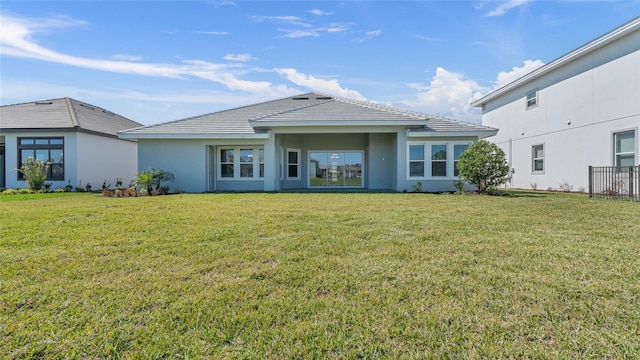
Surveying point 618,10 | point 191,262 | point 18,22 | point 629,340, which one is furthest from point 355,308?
point 618,10

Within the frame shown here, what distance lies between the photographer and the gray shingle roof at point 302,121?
1451 centimetres

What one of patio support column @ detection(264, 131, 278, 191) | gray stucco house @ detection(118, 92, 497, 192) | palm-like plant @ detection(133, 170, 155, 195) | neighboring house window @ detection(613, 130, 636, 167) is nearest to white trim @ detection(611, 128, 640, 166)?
neighboring house window @ detection(613, 130, 636, 167)

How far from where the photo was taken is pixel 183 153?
A: 52.2 ft

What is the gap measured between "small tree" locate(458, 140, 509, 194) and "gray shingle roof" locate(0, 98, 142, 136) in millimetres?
18927

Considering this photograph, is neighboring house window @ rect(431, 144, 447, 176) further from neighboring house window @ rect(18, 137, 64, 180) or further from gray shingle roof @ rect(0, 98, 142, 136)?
neighboring house window @ rect(18, 137, 64, 180)

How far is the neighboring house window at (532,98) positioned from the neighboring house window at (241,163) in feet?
47.9

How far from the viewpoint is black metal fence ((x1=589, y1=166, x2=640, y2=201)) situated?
11.5 meters

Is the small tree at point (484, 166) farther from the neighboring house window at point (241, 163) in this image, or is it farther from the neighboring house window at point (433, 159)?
the neighboring house window at point (241, 163)

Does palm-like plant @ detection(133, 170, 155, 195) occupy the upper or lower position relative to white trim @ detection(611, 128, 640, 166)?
lower

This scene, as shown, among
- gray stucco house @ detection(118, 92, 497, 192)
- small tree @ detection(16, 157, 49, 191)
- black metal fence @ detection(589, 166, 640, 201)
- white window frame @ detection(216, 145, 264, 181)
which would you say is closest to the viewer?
black metal fence @ detection(589, 166, 640, 201)

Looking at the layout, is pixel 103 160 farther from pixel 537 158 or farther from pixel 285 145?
pixel 537 158

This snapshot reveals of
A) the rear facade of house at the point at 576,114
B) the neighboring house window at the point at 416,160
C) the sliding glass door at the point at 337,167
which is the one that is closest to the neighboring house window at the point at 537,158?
the rear facade of house at the point at 576,114

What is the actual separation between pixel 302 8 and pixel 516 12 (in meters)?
8.44

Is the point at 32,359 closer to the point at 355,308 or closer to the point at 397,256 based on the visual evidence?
the point at 355,308
